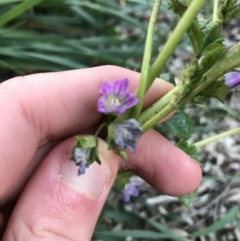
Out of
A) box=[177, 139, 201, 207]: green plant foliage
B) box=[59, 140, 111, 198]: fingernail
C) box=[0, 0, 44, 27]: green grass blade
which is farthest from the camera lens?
box=[0, 0, 44, 27]: green grass blade

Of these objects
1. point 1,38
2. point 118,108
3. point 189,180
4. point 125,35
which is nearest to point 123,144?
point 118,108

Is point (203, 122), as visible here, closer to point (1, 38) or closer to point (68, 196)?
point (1, 38)

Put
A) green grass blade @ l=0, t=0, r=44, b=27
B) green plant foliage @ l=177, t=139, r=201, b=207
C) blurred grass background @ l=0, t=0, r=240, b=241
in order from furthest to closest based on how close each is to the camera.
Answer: blurred grass background @ l=0, t=0, r=240, b=241 < green grass blade @ l=0, t=0, r=44, b=27 < green plant foliage @ l=177, t=139, r=201, b=207

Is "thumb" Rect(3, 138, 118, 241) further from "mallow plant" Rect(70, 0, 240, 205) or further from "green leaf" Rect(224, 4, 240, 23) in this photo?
"green leaf" Rect(224, 4, 240, 23)

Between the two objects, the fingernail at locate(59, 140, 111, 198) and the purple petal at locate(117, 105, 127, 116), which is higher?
the purple petal at locate(117, 105, 127, 116)

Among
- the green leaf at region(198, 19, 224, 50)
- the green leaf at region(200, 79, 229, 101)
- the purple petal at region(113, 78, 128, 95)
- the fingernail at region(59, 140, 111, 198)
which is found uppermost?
the green leaf at region(198, 19, 224, 50)

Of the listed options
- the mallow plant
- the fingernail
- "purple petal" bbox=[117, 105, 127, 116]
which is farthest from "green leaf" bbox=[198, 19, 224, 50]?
the fingernail

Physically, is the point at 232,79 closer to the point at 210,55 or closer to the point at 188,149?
the point at 210,55

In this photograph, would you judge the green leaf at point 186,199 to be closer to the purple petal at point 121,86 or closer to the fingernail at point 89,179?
the fingernail at point 89,179
